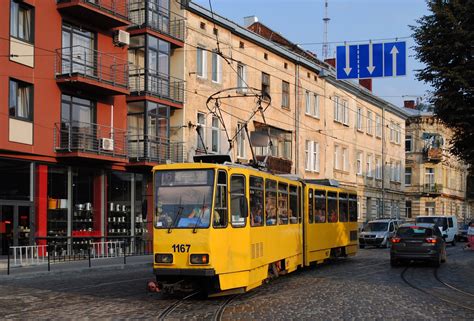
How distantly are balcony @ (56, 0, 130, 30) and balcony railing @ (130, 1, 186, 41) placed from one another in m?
0.94

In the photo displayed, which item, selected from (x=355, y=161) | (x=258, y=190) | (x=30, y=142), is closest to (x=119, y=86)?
(x=30, y=142)

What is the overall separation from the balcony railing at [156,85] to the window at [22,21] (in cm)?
610

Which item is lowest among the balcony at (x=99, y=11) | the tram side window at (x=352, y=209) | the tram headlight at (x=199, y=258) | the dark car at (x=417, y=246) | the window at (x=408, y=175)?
the dark car at (x=417, y=246)

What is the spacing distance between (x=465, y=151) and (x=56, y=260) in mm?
14754

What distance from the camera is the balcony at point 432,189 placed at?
67.1m

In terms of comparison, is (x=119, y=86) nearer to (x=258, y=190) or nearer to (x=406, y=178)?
(x=258, y=190)

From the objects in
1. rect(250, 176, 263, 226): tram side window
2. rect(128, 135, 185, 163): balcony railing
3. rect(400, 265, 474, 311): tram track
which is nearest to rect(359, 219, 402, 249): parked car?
rect(128, 135, 185, 163): balcony railing

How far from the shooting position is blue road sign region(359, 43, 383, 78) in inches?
703

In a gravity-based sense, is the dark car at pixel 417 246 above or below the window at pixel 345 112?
below

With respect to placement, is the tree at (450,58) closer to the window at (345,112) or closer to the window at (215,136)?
the window at (215,136)

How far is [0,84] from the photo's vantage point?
74.0ft

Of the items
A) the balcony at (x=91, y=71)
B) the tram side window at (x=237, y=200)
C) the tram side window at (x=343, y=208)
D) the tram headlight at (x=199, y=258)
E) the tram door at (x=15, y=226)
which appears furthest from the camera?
the balcony at (x=91, y=71)

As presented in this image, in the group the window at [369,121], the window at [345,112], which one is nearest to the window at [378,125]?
the window at [369,121]

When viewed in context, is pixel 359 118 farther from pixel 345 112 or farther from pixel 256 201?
pixel 256 201
